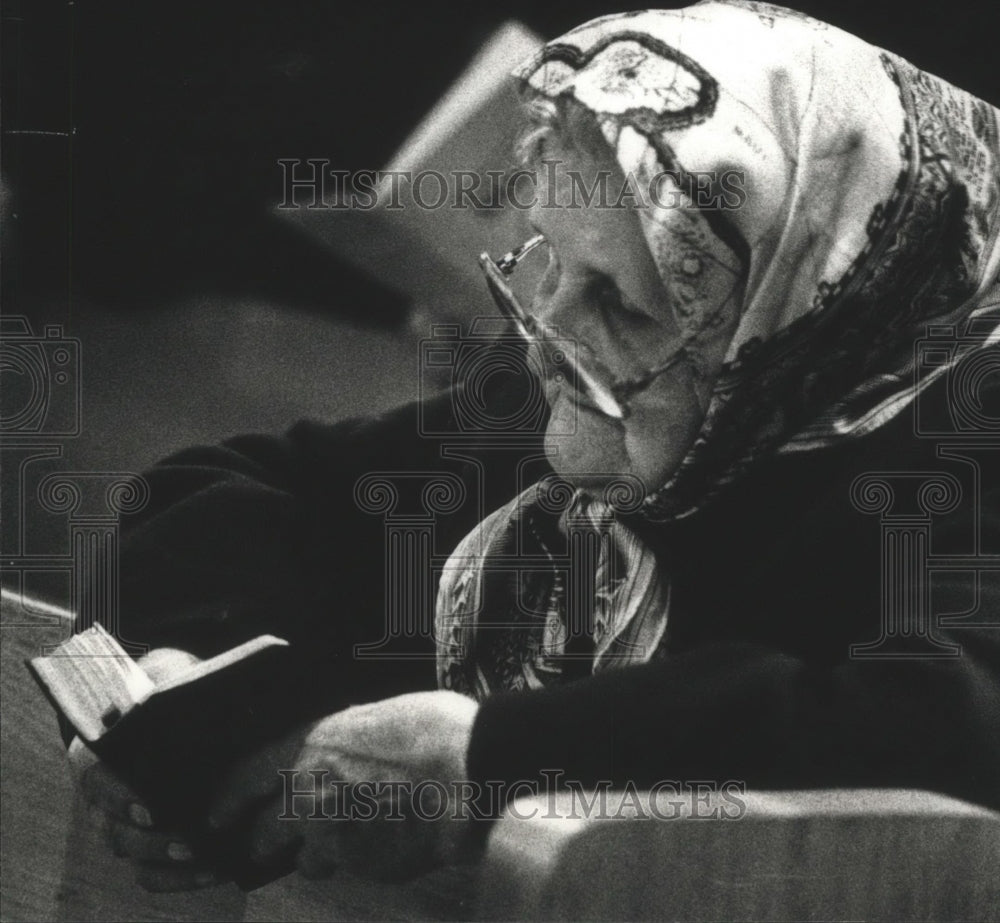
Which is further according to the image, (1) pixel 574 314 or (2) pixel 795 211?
(1) pixel 574 314

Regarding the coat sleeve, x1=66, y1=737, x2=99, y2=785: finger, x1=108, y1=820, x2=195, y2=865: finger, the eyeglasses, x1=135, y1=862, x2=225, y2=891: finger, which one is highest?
the eyeglasses

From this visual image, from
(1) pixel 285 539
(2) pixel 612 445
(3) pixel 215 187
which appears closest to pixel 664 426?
(2) pixel 612 445

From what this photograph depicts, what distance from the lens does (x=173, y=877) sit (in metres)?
2.65

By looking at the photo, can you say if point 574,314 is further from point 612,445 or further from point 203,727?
point 203,727

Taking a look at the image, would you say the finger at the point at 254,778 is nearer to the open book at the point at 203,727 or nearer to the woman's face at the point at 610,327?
the open book at the point at 203,727

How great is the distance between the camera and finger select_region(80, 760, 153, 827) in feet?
8.68

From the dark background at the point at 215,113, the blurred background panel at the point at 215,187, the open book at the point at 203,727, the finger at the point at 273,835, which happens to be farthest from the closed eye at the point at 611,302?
the finger at the point at 273,835

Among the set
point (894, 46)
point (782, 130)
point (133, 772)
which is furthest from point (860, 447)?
point (133, 772)

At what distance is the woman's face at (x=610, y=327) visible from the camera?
99.9 inches

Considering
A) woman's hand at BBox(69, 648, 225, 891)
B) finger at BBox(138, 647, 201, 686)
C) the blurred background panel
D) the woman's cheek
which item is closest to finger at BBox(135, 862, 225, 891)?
woman's hand at BBox(69, 648, 225, 891)

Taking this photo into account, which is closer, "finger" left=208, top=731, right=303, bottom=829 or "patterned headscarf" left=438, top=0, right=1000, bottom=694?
"patterned headscarf" left=438, top=0, right=1000, bottom=694

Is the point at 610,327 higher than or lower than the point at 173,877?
higher

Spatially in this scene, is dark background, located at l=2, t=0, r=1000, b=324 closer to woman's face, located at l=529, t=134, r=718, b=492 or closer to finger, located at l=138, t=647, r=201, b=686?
woman's face, located at l=529, t=134, r=718, b=492

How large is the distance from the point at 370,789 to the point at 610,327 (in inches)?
39.0
